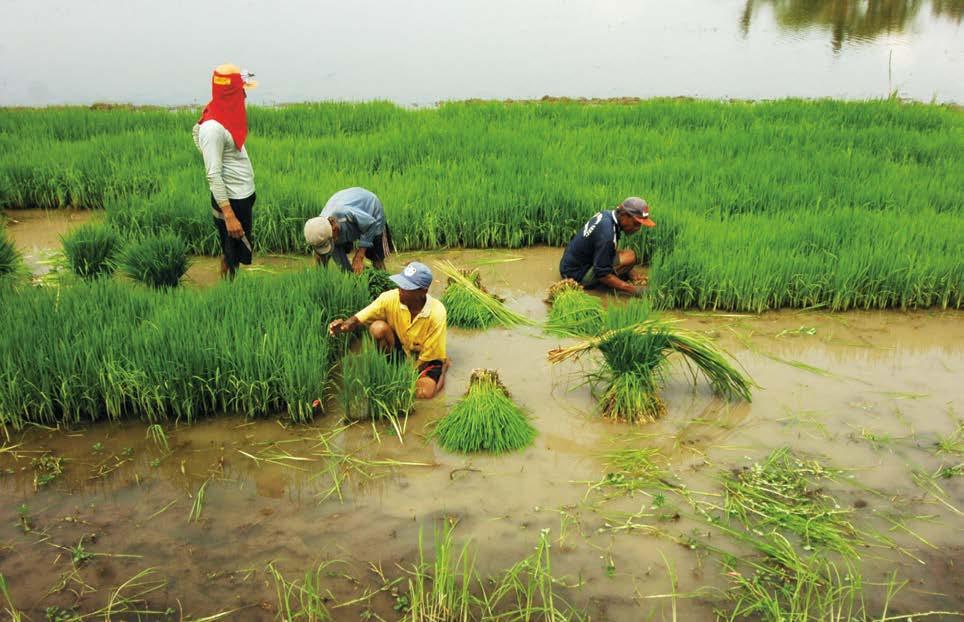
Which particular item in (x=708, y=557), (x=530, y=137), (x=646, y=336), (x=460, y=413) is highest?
(x=530, y=137)

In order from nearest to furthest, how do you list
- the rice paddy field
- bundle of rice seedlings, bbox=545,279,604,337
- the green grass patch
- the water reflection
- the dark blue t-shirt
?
the rice paddy field, the green grass patch, bundle of rice seedlings, bbox=545,279,604,337, the dark blue t-shirt, the water reflection

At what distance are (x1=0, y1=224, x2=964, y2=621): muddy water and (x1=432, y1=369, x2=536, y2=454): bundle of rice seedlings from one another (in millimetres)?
73

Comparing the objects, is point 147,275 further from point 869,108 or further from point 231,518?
point 869,108

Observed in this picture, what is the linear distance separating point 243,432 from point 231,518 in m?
0.69

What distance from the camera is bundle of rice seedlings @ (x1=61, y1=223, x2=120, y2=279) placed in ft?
17.6

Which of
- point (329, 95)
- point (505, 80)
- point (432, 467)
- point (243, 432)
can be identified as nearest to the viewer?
point (432, 467)

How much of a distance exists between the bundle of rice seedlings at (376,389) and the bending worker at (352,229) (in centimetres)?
107

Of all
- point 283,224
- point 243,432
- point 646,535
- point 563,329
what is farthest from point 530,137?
point 646,535

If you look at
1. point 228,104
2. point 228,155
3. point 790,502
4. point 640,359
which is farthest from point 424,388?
point 228,104

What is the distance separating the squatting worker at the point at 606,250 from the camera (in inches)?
202

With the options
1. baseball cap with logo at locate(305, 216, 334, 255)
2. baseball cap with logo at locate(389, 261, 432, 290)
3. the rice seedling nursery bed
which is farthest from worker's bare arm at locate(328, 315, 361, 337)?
the rice seedling nursery bed

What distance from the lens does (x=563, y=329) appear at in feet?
15.4

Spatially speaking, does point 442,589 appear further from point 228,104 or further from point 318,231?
point 228,104

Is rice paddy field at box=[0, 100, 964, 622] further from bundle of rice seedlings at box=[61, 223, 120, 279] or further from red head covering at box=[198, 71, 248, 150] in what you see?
red head covering at box=[198, 71, 248, 150]
